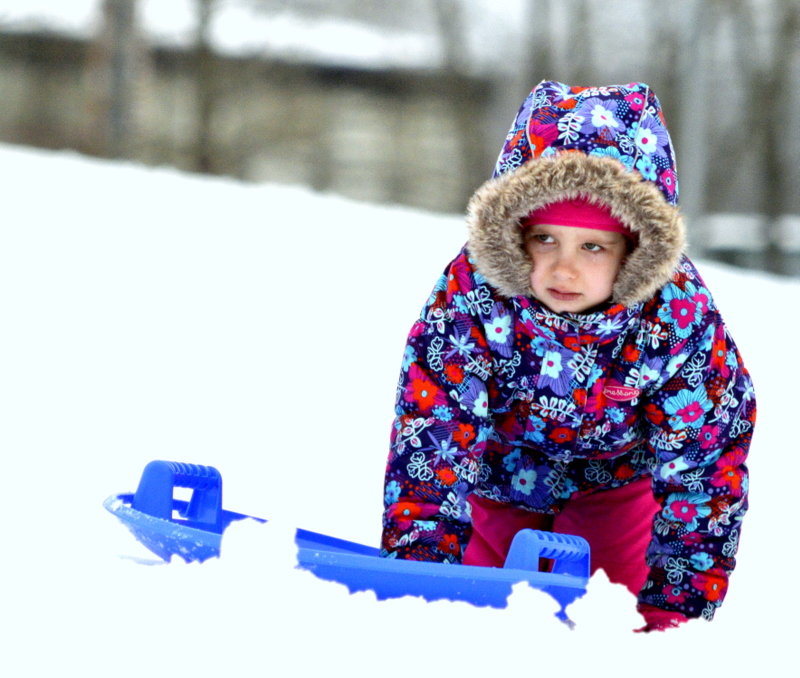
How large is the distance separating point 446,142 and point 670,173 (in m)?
13.8

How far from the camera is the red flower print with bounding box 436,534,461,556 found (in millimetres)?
1651

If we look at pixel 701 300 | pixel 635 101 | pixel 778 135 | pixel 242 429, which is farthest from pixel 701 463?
pixel 778 135

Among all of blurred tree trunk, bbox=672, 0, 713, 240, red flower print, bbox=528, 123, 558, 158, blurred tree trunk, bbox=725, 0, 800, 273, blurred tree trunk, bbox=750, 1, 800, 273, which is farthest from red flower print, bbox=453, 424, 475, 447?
blurred tree trunk, bbox=750, 1, 800, 273

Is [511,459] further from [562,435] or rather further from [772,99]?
[772,99]

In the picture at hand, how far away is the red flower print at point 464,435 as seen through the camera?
1712 millimetres

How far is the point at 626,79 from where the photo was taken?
488 inches

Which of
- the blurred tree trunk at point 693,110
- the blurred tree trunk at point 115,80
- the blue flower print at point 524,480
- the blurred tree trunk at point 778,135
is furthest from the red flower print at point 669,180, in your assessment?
the blurred tree trunk at point 778,135

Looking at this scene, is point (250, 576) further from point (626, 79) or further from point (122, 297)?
point (626, 79)

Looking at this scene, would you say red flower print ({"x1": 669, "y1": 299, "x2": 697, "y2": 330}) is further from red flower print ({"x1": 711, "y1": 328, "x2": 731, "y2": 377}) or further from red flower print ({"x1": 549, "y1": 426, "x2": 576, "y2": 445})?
red flower print ({"x1": 549, "y1": 426, "x2": 576, "y2": 445})

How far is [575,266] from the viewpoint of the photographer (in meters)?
1.66

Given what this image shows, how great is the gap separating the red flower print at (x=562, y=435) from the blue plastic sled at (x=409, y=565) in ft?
1.18

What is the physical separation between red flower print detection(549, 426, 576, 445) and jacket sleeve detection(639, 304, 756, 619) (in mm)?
130

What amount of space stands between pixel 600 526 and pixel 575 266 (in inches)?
23.2

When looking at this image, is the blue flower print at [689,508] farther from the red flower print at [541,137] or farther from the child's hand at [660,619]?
the red flower print at [541,137]
